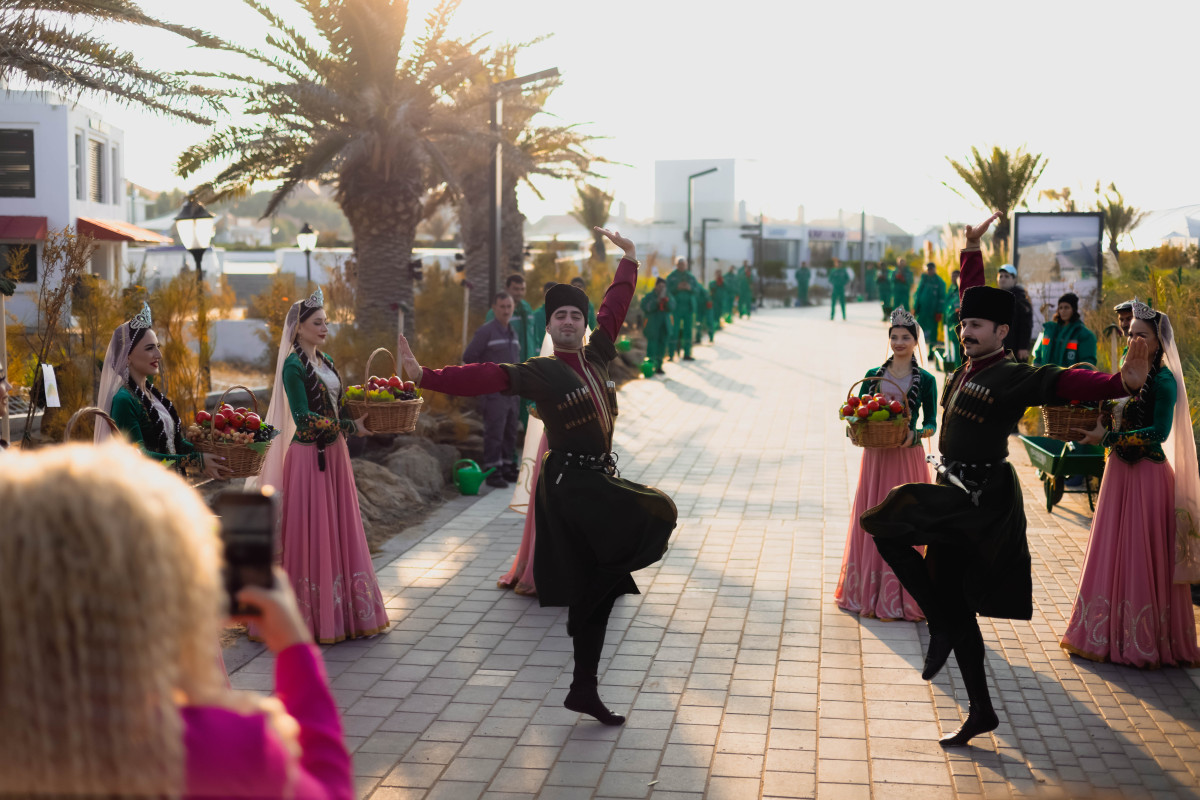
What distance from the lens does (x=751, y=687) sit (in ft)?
19.9

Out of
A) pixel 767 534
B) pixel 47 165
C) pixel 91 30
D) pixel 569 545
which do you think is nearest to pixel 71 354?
pixel 91 30

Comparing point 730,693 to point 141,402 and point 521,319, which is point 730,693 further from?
point 521,319

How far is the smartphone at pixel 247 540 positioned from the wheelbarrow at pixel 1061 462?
720 cm

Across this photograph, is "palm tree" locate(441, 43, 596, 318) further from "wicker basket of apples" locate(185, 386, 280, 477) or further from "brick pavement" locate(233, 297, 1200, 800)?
"wicker basket of apples" locate(185, 386, 280, 477)

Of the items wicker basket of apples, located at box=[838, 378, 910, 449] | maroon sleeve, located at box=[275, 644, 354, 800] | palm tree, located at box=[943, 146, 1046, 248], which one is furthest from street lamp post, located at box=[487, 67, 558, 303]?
palm tree, located at box=[943, 146, 1046, 248]

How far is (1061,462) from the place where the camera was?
902cm

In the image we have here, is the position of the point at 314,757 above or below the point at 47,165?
below

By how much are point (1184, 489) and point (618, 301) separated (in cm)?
330

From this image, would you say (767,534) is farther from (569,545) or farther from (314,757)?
(314,757)

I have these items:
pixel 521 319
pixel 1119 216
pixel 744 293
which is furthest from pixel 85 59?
pixel 744 293

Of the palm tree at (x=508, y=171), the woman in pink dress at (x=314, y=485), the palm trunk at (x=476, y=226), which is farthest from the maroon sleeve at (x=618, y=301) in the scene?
the palm trunk at (x=476, y=226)

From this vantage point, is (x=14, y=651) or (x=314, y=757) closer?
(x=14, y=651)

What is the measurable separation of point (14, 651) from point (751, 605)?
6446mm

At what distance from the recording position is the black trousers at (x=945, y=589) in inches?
210
